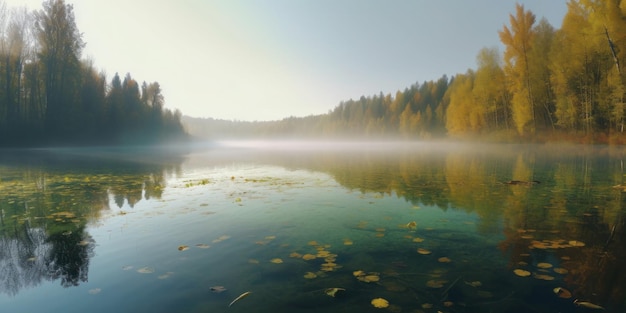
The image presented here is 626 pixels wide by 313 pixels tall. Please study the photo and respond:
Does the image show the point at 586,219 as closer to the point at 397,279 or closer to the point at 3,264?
the point at 397,279

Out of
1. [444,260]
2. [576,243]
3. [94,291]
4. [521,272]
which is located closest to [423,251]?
[444,260]

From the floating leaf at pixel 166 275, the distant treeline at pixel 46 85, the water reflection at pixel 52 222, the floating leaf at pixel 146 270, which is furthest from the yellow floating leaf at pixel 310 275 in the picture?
the distant treeline at pixel 46 85

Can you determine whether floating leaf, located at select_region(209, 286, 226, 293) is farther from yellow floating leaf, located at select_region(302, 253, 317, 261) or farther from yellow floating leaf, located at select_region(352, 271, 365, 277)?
yellow floating leaf, located at select_region(352, 271, 365, 277)

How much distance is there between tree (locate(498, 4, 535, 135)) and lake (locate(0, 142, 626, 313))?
1234 inches

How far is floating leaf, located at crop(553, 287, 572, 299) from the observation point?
3445mm

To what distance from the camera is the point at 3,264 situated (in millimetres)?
4672

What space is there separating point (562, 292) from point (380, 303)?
213 cm

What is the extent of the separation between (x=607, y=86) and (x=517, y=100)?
31.7 feet

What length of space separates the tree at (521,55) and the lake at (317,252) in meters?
31.3

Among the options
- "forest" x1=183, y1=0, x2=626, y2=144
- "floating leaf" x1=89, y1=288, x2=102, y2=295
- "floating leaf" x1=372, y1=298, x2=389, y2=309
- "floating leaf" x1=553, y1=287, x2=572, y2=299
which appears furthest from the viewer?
"forest" x1=183, y1=0, x2=626, y2=144

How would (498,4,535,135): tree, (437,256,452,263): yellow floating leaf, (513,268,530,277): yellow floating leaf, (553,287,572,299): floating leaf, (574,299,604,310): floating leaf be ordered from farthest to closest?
(498,4,535,135): tree
(437,256,452,263): yellow floating leaf
(513,268,530,277): yellow floating leaf
(553,287,572,299): floating leaf
(574,299,604,310): floating leaf

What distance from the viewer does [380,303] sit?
132 inches

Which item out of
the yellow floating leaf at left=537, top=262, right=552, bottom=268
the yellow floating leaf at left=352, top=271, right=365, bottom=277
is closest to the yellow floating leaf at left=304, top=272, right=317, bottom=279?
the yellow floating leaf at left=352, top=271, right=365, bottom=277

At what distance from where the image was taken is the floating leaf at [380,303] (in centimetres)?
330
